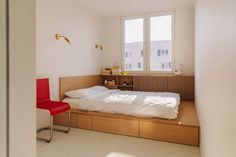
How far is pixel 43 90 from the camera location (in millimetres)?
3100

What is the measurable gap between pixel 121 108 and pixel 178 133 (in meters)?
0.98

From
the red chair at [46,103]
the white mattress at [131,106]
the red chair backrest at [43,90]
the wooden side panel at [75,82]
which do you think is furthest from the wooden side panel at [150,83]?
the red chair backrest at [43,90]

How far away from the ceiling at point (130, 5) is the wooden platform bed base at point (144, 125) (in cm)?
236

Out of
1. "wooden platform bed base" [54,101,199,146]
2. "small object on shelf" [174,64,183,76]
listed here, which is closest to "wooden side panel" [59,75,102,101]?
"wooden platform bed base" [54,101,199,146]

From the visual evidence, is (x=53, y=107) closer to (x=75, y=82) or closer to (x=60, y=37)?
(x=75, y=82)

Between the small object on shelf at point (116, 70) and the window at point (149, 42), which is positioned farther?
the small object on shelf at point (116, 70)

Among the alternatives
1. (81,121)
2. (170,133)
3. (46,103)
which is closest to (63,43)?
(46,103)

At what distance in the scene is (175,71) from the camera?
443cm

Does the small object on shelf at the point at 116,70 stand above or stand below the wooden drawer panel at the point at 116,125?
above

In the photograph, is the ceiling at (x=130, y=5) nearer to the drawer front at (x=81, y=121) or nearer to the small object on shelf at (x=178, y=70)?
the small object on shelf at (x=178, y=70)

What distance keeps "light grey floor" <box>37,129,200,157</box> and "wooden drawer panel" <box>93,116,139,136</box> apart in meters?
0.10
